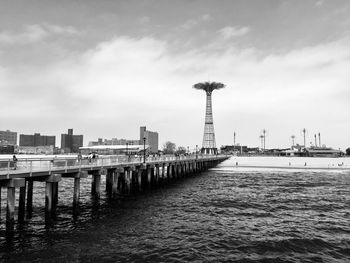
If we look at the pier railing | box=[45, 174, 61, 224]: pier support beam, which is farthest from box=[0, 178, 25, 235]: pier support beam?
box=[45, 174, 61, 224]: pier support beam

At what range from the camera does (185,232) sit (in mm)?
20422

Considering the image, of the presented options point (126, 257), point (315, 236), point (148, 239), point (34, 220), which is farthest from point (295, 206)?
point (34, 220)

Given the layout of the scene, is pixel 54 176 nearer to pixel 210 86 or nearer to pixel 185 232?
pixel 185 232

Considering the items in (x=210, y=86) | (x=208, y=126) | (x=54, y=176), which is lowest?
(x=54, y=176)

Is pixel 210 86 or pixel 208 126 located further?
pixel 208 126

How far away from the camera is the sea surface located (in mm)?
15977

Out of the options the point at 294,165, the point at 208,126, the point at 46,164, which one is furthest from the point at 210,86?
the point at 46,164

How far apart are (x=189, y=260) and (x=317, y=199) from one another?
24413mm

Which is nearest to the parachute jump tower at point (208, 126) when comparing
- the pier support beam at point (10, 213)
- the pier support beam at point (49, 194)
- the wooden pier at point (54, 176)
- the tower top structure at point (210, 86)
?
the tower top structure at point (210, 86)

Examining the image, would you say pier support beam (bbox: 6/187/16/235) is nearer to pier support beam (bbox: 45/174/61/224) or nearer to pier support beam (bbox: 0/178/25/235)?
pier support beam (bbox: 0/178/25/235)

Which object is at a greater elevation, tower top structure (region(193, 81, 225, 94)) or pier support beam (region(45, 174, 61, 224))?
tower top structure (region(193, 81, 225, 94))

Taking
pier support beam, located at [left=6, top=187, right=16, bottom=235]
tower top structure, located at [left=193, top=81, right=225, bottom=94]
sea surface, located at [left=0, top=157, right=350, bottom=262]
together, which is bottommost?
sea surface, located at [left=0, top=157, right=350, bottom=262]

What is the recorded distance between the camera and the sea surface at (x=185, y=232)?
16.0m

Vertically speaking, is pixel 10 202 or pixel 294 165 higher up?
pixel 10 202
